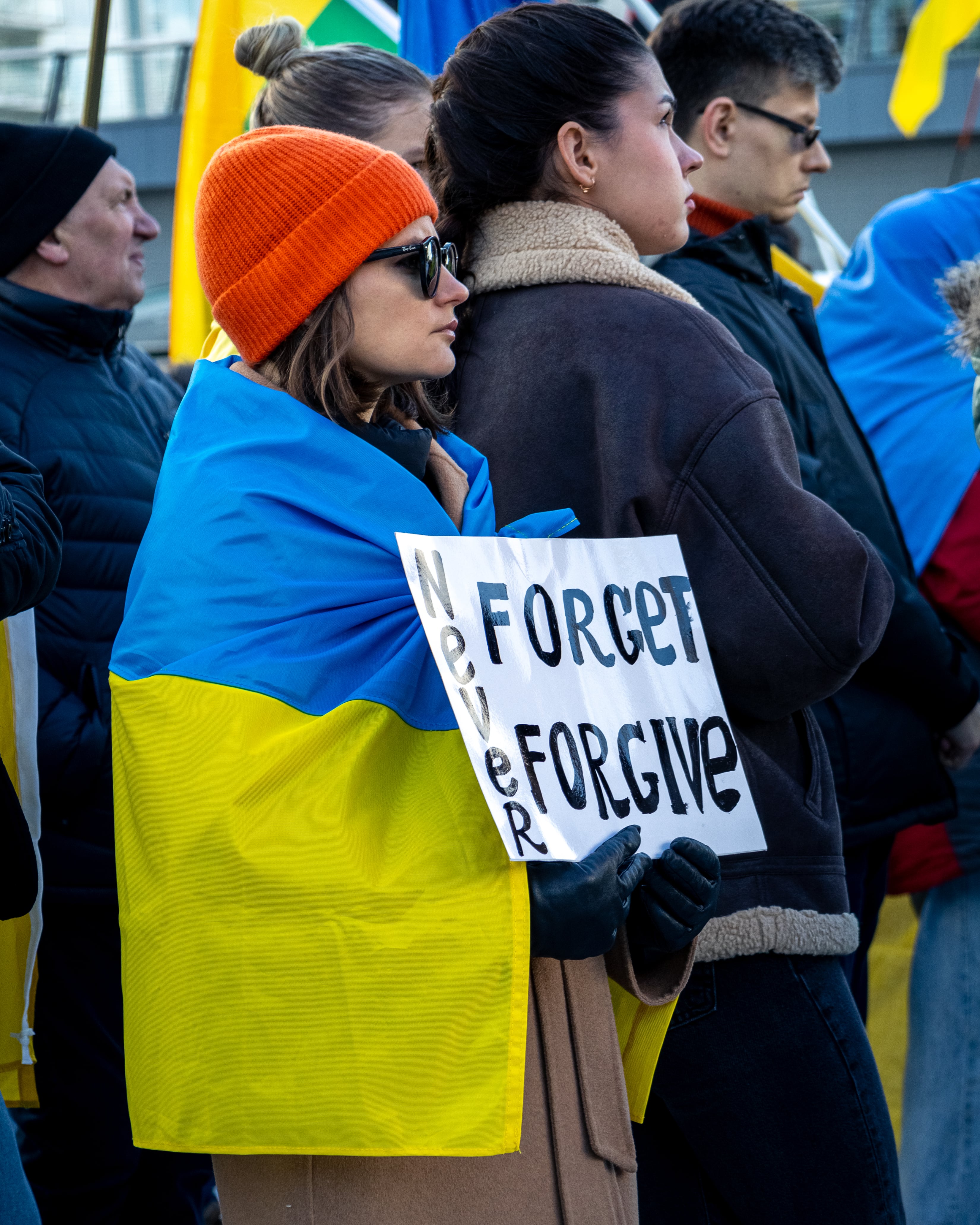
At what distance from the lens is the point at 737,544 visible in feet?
6.05

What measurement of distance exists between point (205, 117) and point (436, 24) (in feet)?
2.61

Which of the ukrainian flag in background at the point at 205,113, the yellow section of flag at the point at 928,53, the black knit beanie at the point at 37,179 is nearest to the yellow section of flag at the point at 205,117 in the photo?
the ukrainian flag in background at the point at 205,113

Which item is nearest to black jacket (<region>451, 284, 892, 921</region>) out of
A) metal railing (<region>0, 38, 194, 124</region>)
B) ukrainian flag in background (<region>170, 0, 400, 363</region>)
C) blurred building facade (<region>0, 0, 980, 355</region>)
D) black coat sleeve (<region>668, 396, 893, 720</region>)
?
black coat sleeve (<region>668, 396, 893, 720</region>)

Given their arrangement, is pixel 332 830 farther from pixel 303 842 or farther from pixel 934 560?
pixel 934 560

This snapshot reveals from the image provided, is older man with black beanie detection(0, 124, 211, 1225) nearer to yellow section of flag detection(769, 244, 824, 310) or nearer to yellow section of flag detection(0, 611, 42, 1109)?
yellow section of flag detection(0, 611, 42, 1109)

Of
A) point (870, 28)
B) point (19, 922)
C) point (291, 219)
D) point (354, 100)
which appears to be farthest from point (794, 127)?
point (870, 28)

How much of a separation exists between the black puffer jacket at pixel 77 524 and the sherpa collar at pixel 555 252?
1204 millimetres

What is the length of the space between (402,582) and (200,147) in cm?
286

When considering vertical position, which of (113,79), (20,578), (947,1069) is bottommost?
(113,79)

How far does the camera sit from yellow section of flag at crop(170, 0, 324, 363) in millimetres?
4145

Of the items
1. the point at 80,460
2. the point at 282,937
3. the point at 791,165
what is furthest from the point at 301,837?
the point at 791,165

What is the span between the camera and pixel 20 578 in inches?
76.7

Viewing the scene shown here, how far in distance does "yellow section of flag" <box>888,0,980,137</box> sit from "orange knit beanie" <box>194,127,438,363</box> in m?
4.97

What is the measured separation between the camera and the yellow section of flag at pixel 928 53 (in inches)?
245
